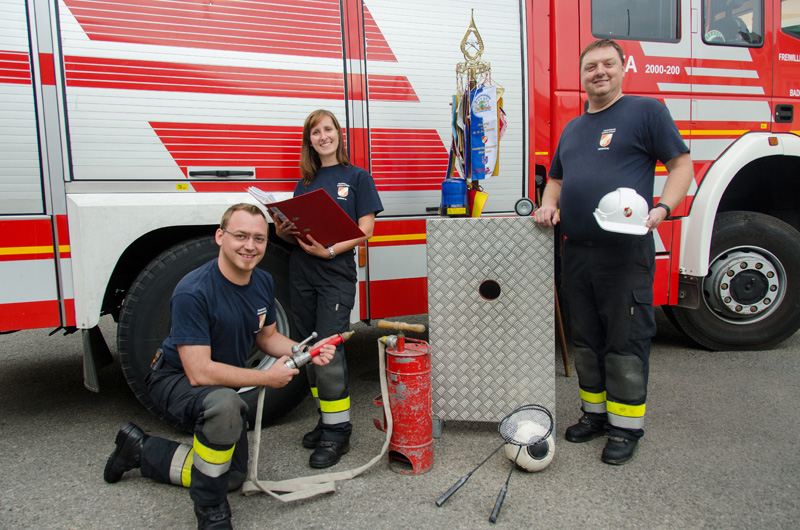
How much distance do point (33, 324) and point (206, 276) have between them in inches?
44.4

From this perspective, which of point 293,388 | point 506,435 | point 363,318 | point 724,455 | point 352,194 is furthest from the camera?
point 363,318

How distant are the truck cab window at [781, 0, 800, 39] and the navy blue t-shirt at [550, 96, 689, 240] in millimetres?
2419

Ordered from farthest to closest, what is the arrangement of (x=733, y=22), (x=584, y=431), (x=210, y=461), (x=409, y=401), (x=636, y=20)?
1. (x=733, y=22)
2. (x=636, y=20)
3. (x=584, y=431)
4. (x=409, y=401)
5. (x=210, y=461)

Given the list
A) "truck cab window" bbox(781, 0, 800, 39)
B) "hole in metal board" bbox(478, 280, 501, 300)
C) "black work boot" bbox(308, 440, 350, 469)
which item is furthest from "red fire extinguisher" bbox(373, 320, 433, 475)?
"truck cab window" bbox(781, 0, 800, 39)

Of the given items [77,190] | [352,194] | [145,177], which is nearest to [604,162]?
[352,194]

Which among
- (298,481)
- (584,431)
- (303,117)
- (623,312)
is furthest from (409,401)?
(303,117)

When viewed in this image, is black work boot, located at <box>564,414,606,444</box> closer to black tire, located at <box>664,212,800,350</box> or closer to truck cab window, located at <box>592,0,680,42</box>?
black tire, located at <box>664,212,800,350</box>

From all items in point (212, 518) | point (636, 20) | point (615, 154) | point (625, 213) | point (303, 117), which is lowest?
point (212, 518)

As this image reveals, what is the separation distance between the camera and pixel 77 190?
9.21ft

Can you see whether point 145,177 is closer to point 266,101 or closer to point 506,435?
point 266,101

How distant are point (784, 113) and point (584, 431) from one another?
119 inches

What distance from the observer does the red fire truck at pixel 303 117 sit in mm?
2771

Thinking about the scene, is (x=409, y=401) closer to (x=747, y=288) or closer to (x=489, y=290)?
(x=489, y=290)

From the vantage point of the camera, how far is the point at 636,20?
12.8 feet
